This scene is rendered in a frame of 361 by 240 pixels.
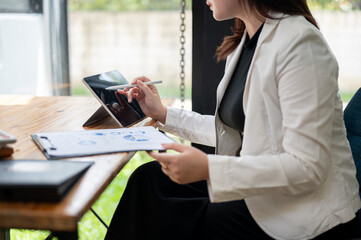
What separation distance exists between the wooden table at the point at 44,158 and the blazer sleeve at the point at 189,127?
198mm

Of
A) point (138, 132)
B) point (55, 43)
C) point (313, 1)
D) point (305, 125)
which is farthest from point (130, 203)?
point (55, 43)

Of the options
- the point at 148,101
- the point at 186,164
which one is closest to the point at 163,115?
the point at 148,101

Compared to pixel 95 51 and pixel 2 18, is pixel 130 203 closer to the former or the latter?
pixel 95 51

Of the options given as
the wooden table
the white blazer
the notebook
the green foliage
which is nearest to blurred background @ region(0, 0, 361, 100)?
the green foliage

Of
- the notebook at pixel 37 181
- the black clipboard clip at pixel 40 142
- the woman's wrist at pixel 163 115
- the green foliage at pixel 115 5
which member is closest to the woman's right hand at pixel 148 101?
the woman's wrist at pixel 163 115

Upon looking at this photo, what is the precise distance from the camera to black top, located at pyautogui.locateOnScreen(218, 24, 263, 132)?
1.28 m

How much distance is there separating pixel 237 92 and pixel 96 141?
44 cm

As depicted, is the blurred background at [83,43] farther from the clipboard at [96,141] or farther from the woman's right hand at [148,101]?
the clipboard at [96,141]

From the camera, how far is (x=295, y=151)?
39.3 inches

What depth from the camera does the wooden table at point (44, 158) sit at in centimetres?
73

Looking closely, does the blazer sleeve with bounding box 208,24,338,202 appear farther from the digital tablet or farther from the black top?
the digital tablet

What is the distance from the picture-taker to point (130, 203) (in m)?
1.25

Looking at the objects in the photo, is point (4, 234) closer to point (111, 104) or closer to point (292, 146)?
point (111, 104)

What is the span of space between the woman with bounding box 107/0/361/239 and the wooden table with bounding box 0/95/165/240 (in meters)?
0.15
